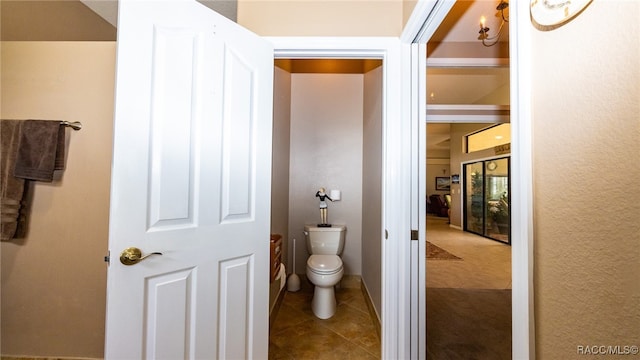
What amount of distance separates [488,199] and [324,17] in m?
5.57

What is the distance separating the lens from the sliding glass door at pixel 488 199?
4.58 meters

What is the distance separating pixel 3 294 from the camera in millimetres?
1360

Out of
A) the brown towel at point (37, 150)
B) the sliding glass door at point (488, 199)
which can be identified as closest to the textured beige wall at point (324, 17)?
the brown towel at point (37, 150)

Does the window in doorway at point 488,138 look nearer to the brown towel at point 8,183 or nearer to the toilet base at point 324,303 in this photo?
the toilet base at point 324,303

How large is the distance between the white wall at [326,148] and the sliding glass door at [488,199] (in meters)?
3.45

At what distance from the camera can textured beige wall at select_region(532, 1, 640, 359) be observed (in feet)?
1.22

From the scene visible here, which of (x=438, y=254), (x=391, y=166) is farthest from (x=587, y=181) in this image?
(x=438, y=254)

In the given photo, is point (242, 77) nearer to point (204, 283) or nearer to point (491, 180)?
point (204, 283)

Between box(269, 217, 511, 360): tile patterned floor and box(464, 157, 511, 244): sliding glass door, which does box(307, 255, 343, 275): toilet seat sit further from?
box(464, 157, 511, 244): sliding glass door

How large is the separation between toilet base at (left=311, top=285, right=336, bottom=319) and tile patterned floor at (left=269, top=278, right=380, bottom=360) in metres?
0.04

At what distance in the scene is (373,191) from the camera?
214 cm

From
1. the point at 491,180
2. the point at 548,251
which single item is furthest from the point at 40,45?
the point at 491,180

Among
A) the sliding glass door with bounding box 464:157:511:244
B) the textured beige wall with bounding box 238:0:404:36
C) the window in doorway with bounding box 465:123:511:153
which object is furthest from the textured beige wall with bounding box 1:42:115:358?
the sliding glass door with bounding box 464:157:511:244

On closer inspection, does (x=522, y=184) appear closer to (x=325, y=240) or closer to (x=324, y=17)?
(x=324, y=17)
